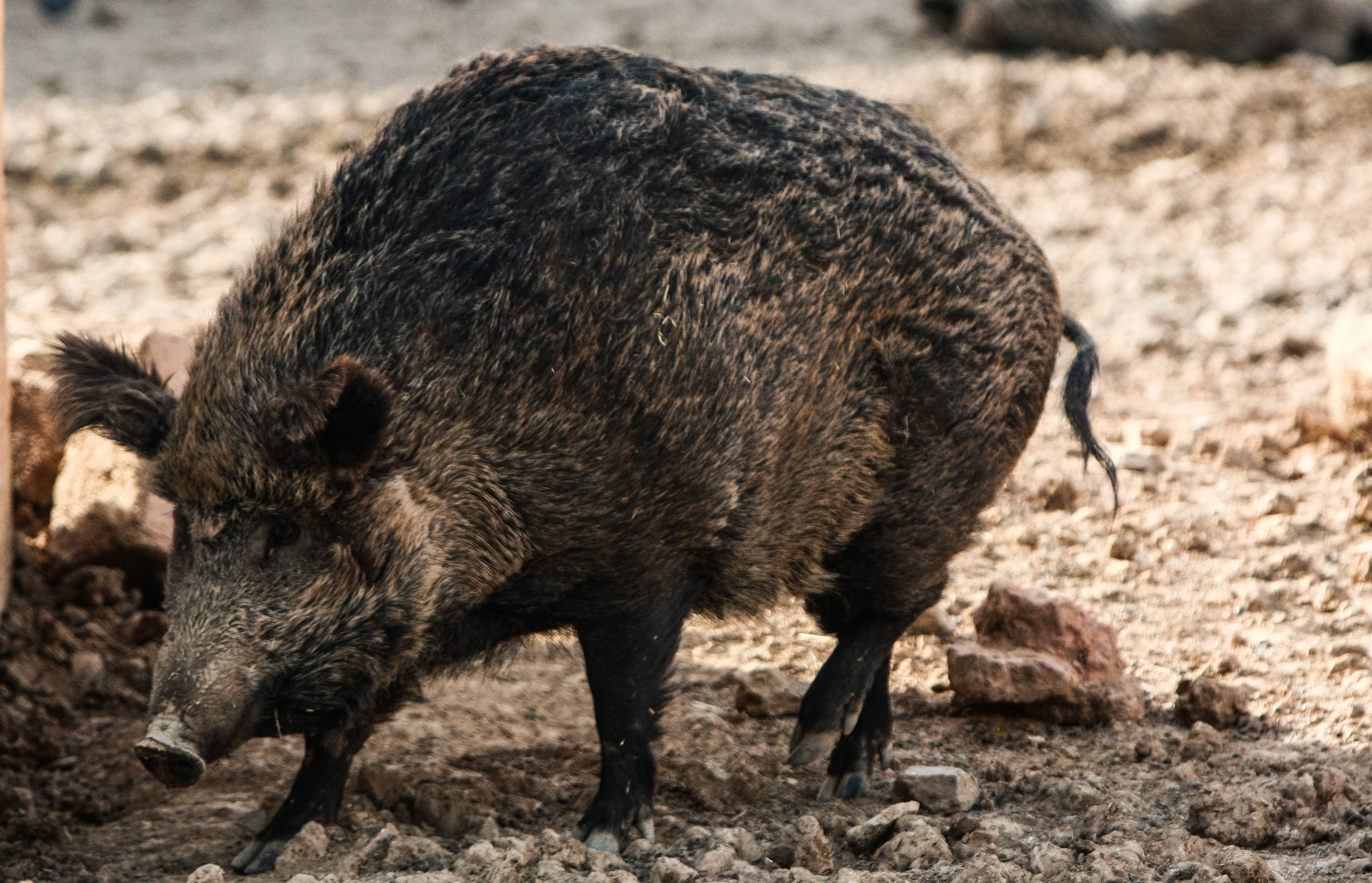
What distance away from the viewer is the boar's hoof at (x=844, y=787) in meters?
3.97

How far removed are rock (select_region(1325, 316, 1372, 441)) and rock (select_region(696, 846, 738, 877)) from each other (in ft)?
11.1

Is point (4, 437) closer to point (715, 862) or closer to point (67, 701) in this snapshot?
point (67, 701)

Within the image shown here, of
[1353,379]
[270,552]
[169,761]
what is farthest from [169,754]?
[1353,379]

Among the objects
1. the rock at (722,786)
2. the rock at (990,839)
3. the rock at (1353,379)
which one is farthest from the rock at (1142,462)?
the rock at (990,839)

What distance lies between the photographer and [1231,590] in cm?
491

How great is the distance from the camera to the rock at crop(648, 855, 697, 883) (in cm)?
325

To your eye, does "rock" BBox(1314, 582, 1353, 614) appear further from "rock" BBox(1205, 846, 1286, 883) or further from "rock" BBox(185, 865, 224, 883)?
"rock" BBox(185, 865, 224, 883)

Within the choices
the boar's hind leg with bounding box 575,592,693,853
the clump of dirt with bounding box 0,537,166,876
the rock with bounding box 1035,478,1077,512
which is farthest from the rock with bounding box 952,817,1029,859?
the rock with bounding box 1035,478,1077,512

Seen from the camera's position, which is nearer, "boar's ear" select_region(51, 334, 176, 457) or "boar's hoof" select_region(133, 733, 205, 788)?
"boar's hoof" select_region(133, 733, 205, 788)

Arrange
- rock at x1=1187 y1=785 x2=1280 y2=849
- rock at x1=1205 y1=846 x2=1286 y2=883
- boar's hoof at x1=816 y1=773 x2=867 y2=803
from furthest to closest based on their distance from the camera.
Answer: boar's hoof at x1=816 y1=773 x2=867 y2=803 → rock at x1=1187 y1=785 x2=1280 y2=849 → rock at x1=1205 y1=846 x2=1286 y2=883

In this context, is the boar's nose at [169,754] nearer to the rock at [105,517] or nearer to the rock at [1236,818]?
the rock at [105,517]

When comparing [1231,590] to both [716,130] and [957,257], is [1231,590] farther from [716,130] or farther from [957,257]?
[716,130]

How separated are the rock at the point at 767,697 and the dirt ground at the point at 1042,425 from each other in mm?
38

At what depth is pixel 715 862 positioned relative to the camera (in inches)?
131
